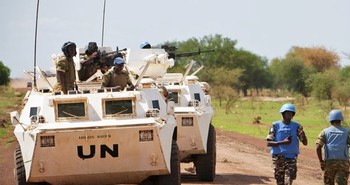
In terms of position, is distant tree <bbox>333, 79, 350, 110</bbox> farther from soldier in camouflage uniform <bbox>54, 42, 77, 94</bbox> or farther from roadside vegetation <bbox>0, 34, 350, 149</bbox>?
soldier in camouflage uniform <bbox>54, 42, 77, 94</bbox>

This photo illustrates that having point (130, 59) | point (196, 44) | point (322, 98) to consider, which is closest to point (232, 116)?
point (322, 98)

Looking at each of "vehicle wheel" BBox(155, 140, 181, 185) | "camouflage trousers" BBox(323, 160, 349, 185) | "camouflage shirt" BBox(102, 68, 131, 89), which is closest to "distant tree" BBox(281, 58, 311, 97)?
"camouflage shirt" BBox(102, 68, 131, 89)

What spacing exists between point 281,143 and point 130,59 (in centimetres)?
643

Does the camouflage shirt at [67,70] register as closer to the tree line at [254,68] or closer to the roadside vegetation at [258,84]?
the roadside vegetation at [258,84]

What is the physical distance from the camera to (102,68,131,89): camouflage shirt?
45.5ft

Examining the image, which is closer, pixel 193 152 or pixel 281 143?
pixel 281 143

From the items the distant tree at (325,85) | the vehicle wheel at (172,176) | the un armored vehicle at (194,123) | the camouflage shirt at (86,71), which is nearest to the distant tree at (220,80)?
the distant tree at (325,85)

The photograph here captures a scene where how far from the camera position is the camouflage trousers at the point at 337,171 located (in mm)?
11984

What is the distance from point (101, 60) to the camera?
1555 centimetres

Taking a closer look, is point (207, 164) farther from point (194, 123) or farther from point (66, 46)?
point (66, 46)

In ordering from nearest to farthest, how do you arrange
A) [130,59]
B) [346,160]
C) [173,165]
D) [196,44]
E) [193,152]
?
[346,160]
[173,165]
[193,152]
[130,59]
[196,44]

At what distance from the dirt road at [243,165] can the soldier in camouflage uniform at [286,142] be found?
13.8ft

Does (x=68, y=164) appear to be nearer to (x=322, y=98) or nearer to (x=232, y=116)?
(x=232, y=116)

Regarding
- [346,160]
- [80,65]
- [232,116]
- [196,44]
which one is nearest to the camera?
[346,160]
